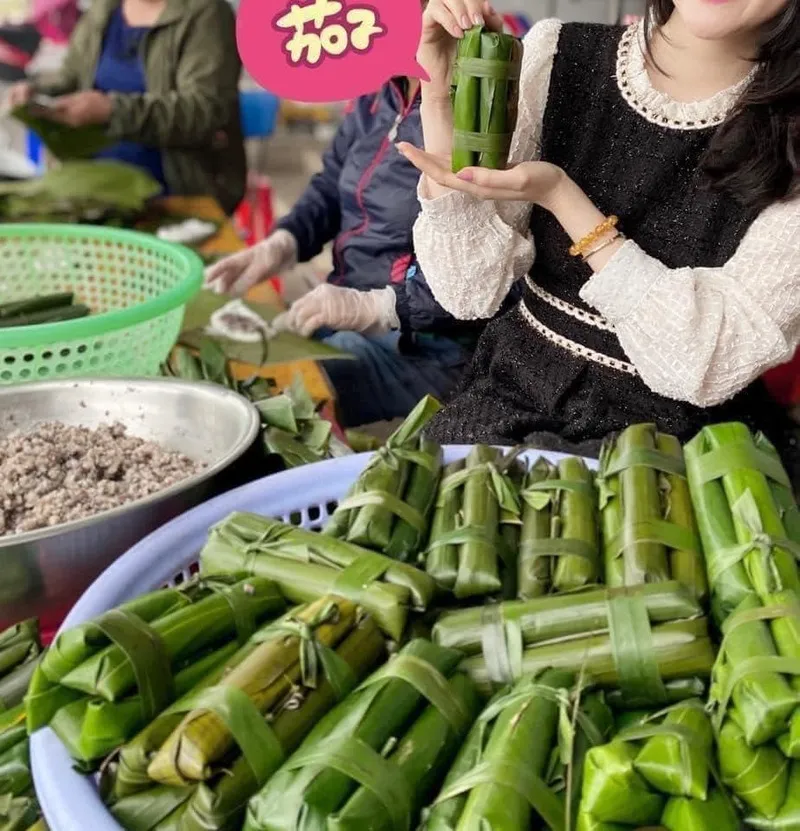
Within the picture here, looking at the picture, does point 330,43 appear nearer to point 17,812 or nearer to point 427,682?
point 427,682

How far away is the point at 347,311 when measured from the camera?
1702 mm

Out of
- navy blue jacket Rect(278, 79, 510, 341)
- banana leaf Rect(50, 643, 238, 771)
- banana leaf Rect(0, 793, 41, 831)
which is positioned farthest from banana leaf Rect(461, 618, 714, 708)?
navy blue jacket Rect(278, 79, 510, 341)

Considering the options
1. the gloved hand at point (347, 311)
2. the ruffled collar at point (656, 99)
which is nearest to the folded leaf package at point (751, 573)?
the ruffled collar at point (656, 99)

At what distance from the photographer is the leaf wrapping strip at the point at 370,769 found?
633mm

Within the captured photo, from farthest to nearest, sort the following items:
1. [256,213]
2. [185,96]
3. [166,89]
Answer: [256,213], [166,89], [185,96]

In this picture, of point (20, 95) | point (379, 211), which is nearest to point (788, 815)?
point (379, 211)

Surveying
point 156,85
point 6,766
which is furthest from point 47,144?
point 6,766

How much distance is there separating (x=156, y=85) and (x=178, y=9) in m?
0.28

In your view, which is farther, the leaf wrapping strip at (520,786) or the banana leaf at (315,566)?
the banana leaf at (315,566)

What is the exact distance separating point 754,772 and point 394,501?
1.40 feet

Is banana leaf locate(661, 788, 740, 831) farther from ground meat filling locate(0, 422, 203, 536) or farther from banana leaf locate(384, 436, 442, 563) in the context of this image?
ground meat filling locate(0, 422, 203, 536)

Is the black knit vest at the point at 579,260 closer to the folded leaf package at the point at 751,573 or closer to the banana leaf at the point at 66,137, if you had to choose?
the folded leaf package at the point at 751,573

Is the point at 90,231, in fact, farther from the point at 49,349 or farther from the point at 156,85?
the point at 156,85

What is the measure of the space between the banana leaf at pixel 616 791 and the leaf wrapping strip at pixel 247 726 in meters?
0.23
